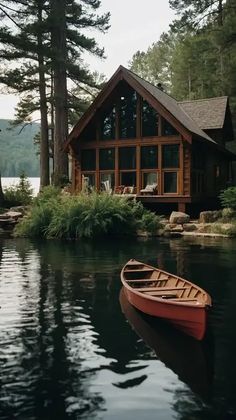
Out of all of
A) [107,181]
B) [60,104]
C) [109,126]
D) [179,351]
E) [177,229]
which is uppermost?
[60,104]

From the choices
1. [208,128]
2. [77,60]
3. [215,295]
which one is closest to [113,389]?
[215,295]

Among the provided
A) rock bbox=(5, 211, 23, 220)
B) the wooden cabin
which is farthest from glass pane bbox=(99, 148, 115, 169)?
rock bbox=(5, 211, 23, 220)

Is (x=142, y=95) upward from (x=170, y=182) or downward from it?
upward

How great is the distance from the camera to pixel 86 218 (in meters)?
21.8

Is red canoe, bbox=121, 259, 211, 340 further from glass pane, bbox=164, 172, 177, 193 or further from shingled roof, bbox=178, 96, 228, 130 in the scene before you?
shingled roof, bbox=178, 96, 228, 130

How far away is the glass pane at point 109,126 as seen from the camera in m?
28.0

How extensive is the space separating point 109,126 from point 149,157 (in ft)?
11.0

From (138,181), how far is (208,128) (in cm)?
761

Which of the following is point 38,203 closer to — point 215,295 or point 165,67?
point 215,295

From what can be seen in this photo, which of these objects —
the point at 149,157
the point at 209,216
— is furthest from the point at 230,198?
the point at 149,157

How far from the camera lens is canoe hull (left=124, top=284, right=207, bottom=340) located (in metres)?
7.20

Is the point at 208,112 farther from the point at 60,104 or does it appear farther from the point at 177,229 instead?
the point at 177,229

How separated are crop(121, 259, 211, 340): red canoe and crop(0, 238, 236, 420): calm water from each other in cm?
23

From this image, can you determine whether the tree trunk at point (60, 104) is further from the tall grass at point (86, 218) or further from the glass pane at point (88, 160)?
the tall grass at point (86, 218)
